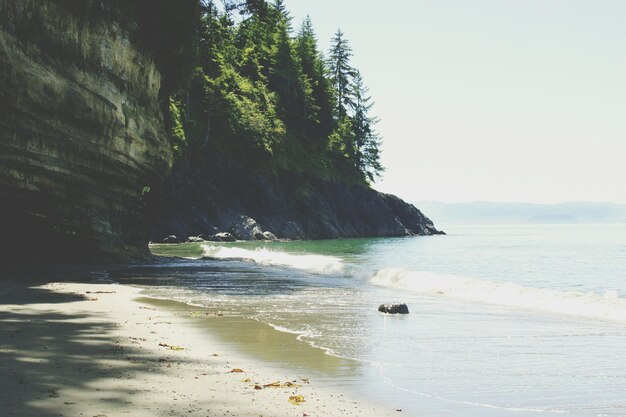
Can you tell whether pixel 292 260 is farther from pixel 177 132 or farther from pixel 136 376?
pixel 136 376

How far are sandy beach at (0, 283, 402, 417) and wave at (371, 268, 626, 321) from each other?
946 centimetres

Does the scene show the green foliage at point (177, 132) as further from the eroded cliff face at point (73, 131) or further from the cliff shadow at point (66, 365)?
the cliff shadow at point (66, 365)

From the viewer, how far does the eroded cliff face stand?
17.5m

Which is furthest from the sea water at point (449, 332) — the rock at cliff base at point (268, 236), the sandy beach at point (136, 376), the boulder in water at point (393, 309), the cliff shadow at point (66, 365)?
the rock at cliff base at point (268, 236)

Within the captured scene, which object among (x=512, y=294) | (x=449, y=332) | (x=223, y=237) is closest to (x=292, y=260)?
(x=512, y=294)

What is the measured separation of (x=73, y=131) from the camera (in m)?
19.8

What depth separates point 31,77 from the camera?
17.4 metres

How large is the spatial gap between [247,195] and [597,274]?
43290 mm

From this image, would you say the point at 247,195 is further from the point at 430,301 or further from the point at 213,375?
the point at 213,375

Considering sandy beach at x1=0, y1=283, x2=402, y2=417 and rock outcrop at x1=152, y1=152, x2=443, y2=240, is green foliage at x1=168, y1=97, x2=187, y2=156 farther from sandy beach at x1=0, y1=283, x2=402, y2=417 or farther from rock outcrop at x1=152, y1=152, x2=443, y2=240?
sandy beach at x1=0, y1=283, x2=402, y2=417

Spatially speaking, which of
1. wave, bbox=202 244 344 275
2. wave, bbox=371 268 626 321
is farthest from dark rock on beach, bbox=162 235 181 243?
wave, bbox=371 268 626 321

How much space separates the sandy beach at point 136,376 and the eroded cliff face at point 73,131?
8644 mm

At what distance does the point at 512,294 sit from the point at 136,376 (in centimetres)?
1401

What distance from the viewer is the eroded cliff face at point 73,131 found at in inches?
688
